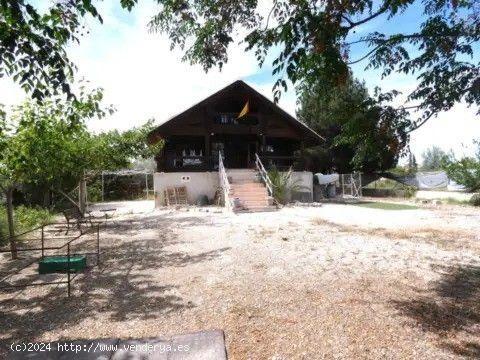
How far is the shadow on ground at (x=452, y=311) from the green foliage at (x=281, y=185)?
12.9m

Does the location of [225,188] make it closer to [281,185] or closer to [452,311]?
[281,185]

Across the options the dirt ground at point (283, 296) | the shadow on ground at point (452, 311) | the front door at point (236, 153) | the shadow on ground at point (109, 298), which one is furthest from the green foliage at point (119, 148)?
the shadow on ground at point (452, 311)

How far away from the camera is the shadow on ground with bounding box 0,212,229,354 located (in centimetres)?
518

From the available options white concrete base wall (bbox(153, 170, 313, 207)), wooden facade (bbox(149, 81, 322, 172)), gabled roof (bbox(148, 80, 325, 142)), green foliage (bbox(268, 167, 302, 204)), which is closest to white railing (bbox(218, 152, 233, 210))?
white concrete base wall (bbox(153, 170, 313, 207))

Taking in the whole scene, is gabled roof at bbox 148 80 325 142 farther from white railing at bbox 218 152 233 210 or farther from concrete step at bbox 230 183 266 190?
concrete step at bbox 230 183 266 190

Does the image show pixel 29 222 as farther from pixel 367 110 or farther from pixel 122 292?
pixel 367 110

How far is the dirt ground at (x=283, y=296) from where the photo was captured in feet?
14.7

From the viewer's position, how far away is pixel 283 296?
19.4 ft

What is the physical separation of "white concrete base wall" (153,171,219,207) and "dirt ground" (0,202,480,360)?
10219mm

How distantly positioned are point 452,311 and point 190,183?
57.0 ft

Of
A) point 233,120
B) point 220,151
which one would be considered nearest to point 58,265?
point 220,151

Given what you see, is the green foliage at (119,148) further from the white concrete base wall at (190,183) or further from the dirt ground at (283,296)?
the white concrete base wall at (190,183)

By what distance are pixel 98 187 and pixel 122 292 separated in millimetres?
26562

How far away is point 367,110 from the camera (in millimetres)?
6273
